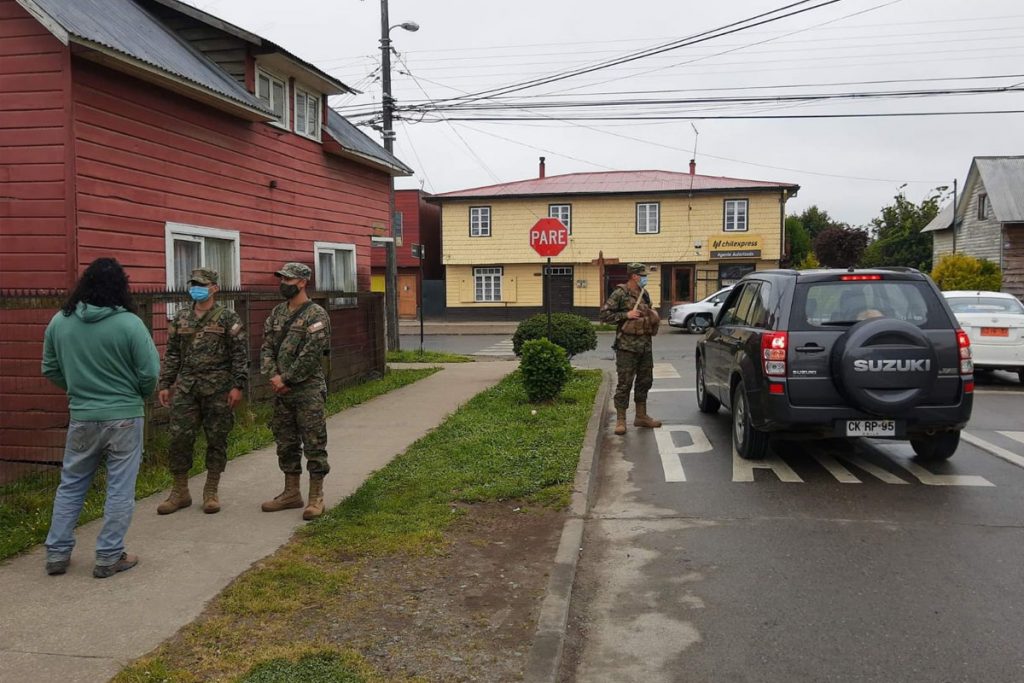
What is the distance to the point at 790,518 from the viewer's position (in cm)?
608

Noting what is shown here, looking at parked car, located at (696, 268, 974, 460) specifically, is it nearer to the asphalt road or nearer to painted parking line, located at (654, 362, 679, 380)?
the asphalt road

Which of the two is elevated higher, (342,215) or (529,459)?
(342,215)

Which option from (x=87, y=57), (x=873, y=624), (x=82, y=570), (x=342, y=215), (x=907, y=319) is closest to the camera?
(x=873, y=624)

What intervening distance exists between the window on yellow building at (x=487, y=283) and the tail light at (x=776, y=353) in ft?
104

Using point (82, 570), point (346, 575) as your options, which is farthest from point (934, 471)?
point (82, 570)

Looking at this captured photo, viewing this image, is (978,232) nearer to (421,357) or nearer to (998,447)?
(421,357)

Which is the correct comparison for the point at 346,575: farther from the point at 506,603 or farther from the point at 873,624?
the point at 873,624

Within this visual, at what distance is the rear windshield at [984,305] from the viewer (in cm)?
1354

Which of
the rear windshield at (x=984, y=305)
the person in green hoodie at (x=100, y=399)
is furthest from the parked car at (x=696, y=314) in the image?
the person in green hoodie at (x=100, y=399)

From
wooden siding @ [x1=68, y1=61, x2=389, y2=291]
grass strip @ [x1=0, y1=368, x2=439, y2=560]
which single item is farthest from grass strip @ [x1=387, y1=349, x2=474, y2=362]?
grass strip @ [x1=0, y1=368, x2=439, y2=560]

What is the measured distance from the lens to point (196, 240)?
10.7 m

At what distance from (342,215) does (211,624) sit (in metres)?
11.6

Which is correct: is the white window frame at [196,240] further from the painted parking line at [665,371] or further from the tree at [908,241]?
the tree at [908,241]

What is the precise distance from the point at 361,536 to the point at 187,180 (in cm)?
665
